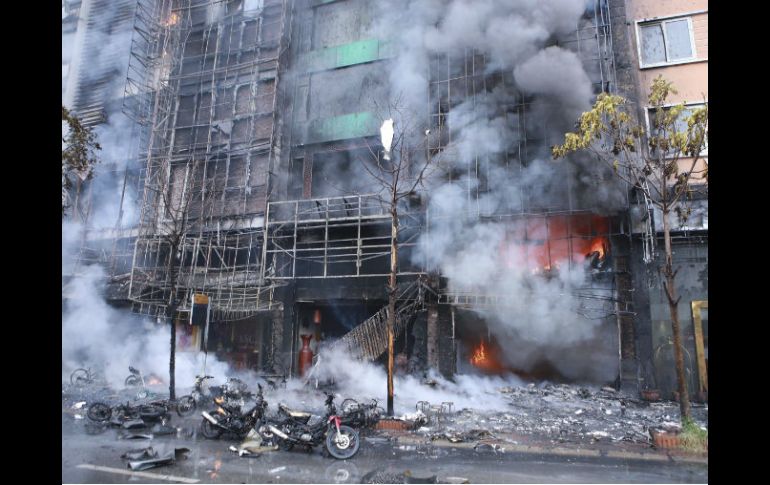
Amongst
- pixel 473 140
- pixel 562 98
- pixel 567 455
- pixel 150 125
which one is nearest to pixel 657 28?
pixel 562 98

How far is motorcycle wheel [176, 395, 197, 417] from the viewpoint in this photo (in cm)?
1006

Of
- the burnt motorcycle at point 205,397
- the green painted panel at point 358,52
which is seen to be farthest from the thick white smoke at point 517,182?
the burnt motorcycle at point 205,397

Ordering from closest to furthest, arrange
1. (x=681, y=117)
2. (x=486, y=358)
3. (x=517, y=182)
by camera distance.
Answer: (x=681, y=117), (x=517, y=182), (x=486, y=358)

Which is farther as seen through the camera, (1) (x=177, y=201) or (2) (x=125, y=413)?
(1) (x=177, y=201)

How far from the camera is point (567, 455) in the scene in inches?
286

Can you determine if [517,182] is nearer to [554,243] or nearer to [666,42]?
[554,243]

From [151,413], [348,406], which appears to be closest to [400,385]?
[348,406]

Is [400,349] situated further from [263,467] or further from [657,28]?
[657,28]

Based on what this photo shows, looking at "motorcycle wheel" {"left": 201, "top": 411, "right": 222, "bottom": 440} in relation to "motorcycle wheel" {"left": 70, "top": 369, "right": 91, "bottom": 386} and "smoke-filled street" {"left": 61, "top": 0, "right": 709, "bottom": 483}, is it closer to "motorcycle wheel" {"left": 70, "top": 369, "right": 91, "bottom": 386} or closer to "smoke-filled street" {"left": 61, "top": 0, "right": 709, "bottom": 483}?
"smoke-filled street" {"left": 61, "top": 0, "right": 709, "bottom": 483}

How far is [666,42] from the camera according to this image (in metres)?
13.6

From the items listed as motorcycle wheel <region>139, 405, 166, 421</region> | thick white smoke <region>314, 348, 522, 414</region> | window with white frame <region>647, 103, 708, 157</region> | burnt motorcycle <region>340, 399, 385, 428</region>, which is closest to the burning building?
thick white smoke <region>314, 348, 522, 414</region>

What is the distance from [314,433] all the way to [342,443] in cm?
56

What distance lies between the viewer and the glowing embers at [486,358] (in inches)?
579
